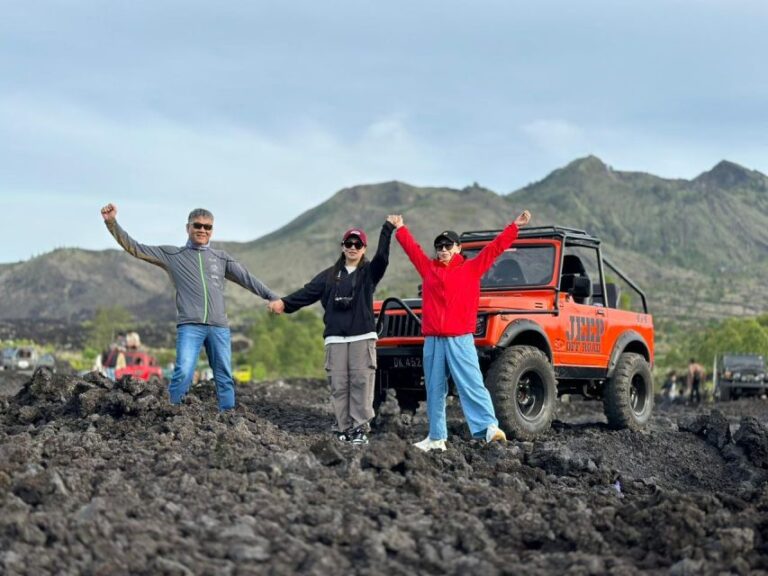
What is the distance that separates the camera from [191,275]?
1002 centimetres

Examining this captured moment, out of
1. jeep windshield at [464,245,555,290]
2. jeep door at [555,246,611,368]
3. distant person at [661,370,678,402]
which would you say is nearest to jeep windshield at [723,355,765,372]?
distant person at [661,370,678,402]

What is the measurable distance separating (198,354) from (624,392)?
5.27m

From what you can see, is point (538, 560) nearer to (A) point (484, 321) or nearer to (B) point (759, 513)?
(B) point (759, 513)

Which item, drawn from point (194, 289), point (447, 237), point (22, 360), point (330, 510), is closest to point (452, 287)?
point (447, 237)

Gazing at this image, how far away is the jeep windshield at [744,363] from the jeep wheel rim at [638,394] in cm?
2315

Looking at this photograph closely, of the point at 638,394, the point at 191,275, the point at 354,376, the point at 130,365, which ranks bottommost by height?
the point at 638,394

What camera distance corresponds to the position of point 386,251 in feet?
29.8

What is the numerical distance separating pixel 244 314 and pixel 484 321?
176m

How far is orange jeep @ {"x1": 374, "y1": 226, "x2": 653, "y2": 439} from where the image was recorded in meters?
10.7

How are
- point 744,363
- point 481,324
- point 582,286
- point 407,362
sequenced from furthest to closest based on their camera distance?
point 744,363 < point 582,286 < point 407,362 < point 481,324

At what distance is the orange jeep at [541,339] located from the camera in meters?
10.7

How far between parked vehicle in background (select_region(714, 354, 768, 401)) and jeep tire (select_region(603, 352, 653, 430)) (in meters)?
22.3

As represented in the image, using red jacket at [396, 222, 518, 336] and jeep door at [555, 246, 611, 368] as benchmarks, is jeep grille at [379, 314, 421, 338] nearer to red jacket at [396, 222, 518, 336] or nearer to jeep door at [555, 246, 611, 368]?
jeep door at [555, 246, 611, 368]

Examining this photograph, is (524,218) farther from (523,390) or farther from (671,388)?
(671,388)
